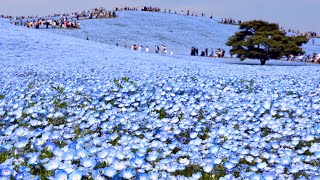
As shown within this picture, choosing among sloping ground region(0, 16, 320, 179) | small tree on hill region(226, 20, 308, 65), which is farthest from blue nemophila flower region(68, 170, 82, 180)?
small tree on hill region(226, 20, 308, 65)

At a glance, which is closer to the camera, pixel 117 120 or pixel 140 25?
pixel 117 120

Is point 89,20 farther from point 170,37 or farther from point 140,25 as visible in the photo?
point 170,37

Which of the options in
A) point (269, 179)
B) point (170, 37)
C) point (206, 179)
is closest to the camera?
point (269, 179)

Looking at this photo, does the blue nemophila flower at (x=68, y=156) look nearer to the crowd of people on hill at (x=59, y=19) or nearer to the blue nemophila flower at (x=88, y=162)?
the blue nemophila flower at (x=88, y=162)

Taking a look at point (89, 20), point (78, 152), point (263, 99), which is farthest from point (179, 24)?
point (78, 152)

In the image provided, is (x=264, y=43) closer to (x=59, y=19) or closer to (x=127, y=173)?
(x=127, y=173)
